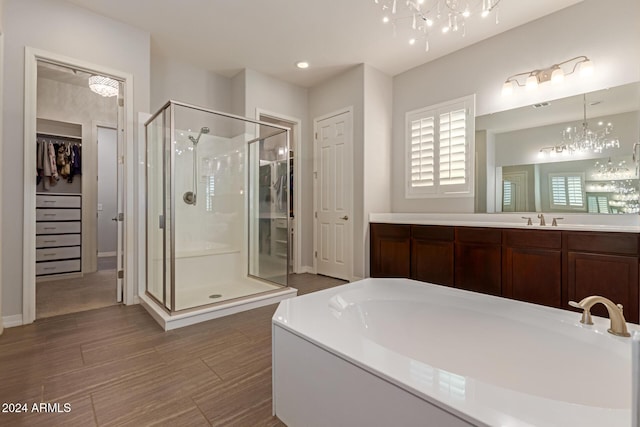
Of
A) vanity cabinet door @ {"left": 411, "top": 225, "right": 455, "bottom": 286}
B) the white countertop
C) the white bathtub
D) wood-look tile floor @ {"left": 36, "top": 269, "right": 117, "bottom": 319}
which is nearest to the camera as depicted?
the white bathtub

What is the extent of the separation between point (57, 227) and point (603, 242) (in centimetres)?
622

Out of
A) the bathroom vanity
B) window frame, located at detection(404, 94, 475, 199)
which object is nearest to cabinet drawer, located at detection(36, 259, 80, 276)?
the bathroom vanity

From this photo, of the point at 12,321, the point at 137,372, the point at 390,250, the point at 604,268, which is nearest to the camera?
the point at 137,372

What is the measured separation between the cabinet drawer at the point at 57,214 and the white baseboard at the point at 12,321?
2310 millimetres

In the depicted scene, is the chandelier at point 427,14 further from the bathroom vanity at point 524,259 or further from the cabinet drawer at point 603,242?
the cabinet drawer at point 603,242

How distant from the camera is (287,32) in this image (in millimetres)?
3143

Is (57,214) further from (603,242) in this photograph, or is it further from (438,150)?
(603,242)

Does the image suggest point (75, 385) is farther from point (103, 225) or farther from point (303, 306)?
point (103, 225)

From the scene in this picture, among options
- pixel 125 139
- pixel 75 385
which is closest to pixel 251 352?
pixel 75 385

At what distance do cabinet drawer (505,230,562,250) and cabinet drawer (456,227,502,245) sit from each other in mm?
83

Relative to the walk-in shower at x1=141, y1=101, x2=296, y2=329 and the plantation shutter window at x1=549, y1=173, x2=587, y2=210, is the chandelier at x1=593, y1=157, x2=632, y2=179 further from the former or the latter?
the walk-in shower at x1=141, y1=101, x2=296, y2=329

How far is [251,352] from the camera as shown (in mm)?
1988

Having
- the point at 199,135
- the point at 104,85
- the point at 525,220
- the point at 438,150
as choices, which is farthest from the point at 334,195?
the point at 104,85

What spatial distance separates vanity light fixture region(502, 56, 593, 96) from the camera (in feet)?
8.46
